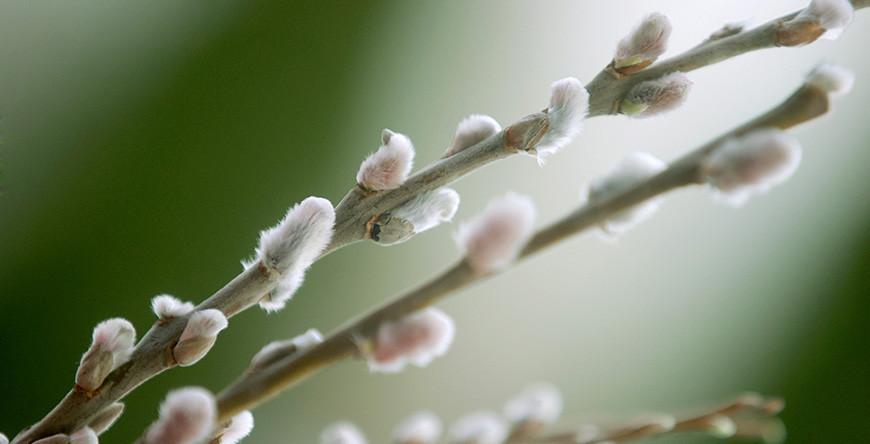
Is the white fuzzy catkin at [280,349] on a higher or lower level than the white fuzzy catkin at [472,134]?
lower

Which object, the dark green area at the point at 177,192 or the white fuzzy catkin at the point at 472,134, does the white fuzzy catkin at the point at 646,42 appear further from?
the dark green area at the point at 177,192

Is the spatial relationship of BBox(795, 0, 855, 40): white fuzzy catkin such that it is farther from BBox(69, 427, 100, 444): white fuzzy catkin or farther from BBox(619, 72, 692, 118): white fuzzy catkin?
BBox(69, 427, 100, 444): white fuzzy catkin

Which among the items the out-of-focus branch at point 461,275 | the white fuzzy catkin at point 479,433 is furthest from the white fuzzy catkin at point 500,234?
the white fuzzy catkin at point 479,433

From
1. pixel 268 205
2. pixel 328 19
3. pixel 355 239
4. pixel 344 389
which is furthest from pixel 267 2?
pixel 355 239

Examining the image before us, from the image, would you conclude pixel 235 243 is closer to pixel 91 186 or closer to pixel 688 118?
pixel 91 186

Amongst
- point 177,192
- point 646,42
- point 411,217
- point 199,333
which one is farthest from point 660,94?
point 177,192

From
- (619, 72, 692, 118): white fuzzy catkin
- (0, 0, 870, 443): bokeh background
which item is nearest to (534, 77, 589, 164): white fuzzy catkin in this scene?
(619, 72, 692, 118): white fuzzy catkin

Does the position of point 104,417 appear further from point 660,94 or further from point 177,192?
point 177,192
